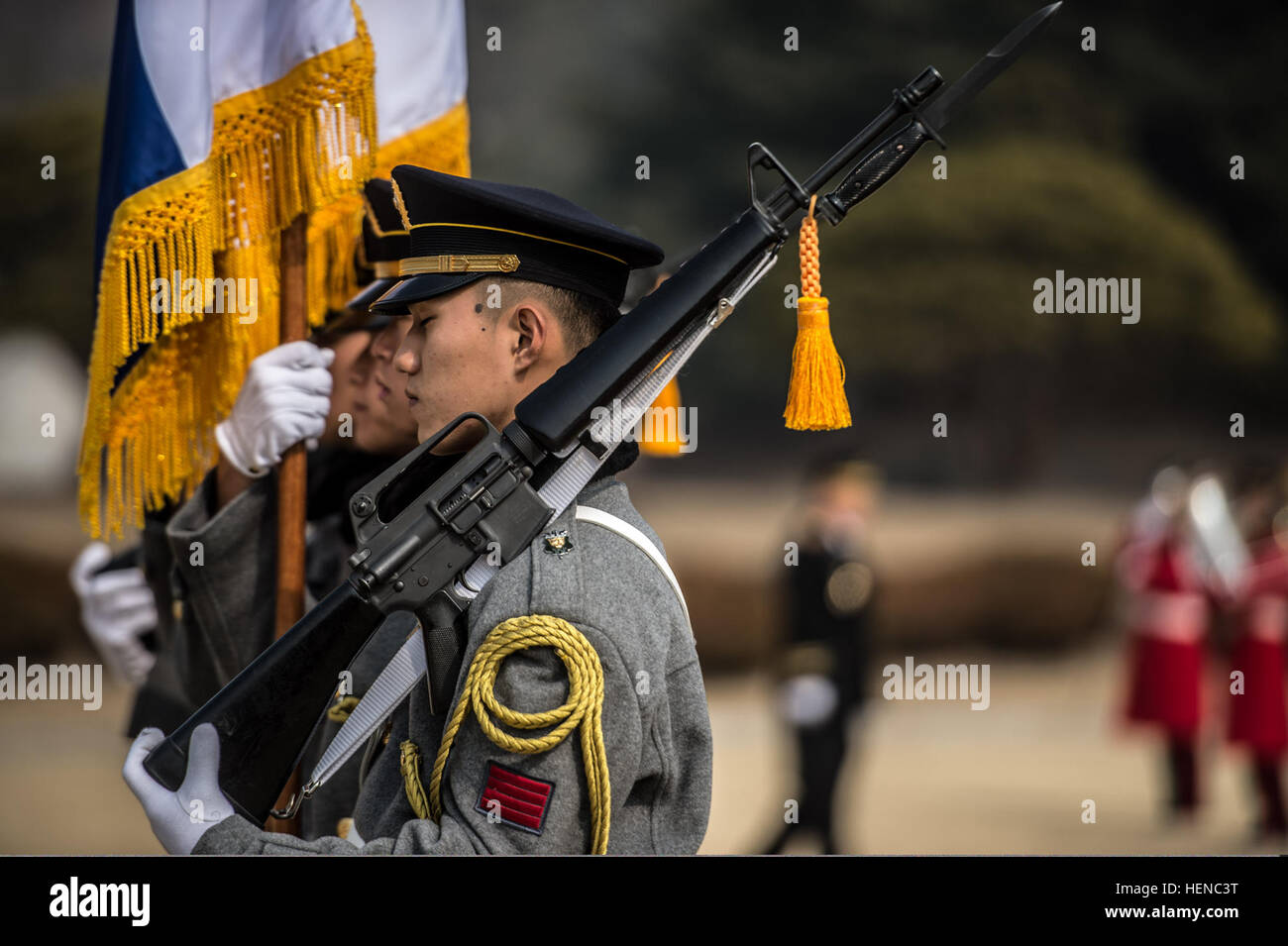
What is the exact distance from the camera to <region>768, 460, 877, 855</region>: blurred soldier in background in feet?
17.2

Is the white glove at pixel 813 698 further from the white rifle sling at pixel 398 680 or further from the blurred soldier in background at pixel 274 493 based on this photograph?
the white rifle sling at pixel 398 680

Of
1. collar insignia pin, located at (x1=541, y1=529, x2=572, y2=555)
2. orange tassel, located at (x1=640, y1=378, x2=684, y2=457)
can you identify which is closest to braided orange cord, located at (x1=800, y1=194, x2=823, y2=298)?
collar insignia pin, located at (x1=541, y1=529, x2=572, y2=555)

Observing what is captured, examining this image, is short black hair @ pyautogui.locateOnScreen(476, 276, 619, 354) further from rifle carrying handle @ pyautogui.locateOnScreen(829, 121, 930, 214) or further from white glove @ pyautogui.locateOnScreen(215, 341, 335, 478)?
white glove @ pyautogui.locateOnScreen(215, 341, 335, 478)

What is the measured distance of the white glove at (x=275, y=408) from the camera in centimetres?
269

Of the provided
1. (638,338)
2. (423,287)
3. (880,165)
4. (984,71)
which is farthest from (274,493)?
(984,71)

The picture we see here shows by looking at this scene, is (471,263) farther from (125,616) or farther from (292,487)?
(125,616)

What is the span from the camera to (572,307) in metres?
2.01

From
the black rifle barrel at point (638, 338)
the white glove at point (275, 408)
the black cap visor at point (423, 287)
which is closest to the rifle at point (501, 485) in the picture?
the black rifle barrel at point (638, 338)

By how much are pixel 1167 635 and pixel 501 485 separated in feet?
16.8

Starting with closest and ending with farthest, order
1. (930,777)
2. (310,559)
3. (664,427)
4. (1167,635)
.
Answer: (310,559) → (664,427) → (1167,635) → (930,777)

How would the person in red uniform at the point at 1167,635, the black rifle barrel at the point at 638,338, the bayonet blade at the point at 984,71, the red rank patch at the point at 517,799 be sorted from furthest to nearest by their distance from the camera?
the person in red uniform at the point at 1167,635 < the bayonet blade at the point at 984,71 < the black rifle barrel at the point at 638,338 < the red rank patch at the point at 517,799

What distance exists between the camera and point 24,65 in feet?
26.0

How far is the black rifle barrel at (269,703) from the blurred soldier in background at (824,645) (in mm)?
3528
